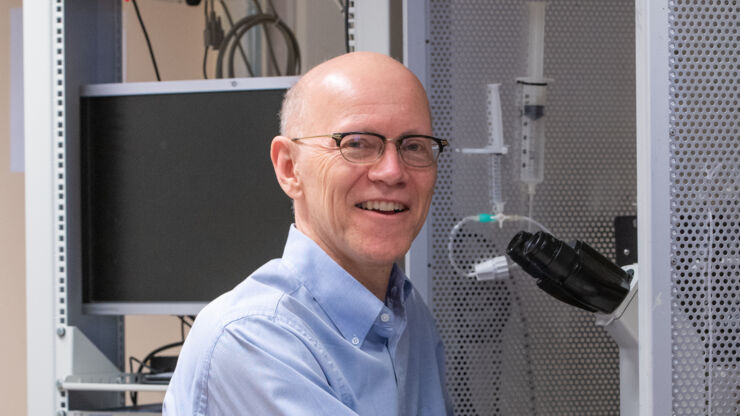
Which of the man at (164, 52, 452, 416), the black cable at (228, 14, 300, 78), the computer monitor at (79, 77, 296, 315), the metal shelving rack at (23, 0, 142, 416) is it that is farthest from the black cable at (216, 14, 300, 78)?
the man at (164, 52, 452, 416)

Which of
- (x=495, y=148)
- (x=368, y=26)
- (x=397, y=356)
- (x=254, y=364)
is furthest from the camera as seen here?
(x=495, y=148)

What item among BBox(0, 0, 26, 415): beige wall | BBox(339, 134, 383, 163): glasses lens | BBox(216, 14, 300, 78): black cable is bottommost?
BBox(0, 0, 26, 415): beige wall

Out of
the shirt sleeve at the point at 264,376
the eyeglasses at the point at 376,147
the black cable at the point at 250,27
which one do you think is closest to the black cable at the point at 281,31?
the black cable at the point at 250,27

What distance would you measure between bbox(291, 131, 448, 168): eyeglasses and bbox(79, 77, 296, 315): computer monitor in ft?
1.62

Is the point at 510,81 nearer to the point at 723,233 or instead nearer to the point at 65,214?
Answer: the point at 723,233

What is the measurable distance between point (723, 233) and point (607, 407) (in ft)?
2.50

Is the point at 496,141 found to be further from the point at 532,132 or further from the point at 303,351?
the point at 303,351

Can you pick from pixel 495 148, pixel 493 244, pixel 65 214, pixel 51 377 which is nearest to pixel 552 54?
pixel 495 148

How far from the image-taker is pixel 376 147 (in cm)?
113

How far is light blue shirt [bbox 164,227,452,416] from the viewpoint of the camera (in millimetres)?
980

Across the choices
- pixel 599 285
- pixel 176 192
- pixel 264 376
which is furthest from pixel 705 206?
pixel 176 192

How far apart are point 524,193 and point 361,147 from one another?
663 mm

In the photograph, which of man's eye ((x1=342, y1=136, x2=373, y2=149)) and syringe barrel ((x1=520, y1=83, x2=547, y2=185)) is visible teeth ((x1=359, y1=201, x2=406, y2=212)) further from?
syringe barrel ((x1=520, y1=83, x2=547, y2=185))

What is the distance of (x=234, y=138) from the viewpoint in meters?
1.64
